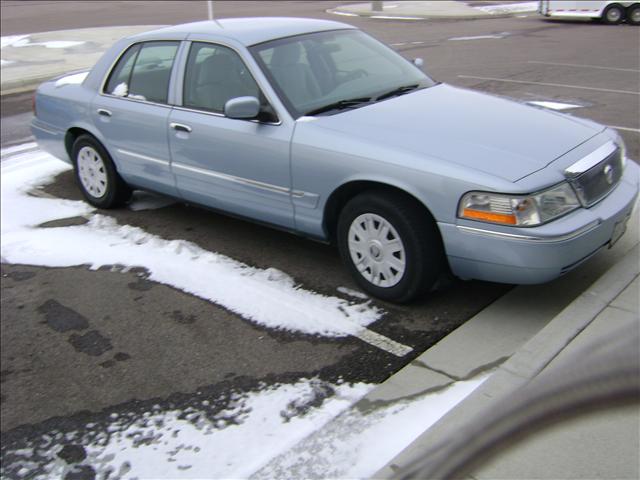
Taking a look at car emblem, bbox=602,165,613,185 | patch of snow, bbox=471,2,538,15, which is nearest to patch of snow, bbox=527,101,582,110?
car emblem, bbox=602,165,613,185

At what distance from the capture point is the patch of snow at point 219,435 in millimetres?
2994

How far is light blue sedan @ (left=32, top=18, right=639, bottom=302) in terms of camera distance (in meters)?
3.71

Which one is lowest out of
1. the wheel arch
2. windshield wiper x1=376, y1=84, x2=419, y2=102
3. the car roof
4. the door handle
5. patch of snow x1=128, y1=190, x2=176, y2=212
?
patch of snow x1=128, y1=190, x2=176, y2=212

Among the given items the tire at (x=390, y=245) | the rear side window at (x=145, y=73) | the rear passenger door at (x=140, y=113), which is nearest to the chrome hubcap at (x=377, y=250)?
the tire at (x=390, y=245)

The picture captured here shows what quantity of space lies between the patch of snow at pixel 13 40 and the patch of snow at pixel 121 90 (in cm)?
1311

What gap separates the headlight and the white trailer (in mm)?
6959

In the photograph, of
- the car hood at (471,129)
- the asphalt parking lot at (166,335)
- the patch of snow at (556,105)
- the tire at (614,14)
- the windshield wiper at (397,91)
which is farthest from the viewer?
→ the tire at (614,14)

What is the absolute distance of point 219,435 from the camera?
3.17 meters

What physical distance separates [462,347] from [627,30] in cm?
952

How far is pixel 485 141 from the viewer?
3.98 meters

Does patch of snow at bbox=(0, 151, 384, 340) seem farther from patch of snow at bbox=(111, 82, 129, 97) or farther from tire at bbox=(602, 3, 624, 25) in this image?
tire at bbox=(602, 3, 624, 25)

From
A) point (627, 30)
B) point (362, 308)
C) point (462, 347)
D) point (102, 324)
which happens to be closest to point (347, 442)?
point (462, 347)

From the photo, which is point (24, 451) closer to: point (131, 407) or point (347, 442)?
point (131, 407)

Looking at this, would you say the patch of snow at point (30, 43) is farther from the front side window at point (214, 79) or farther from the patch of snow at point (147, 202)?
the front side window at point (214, 79)
